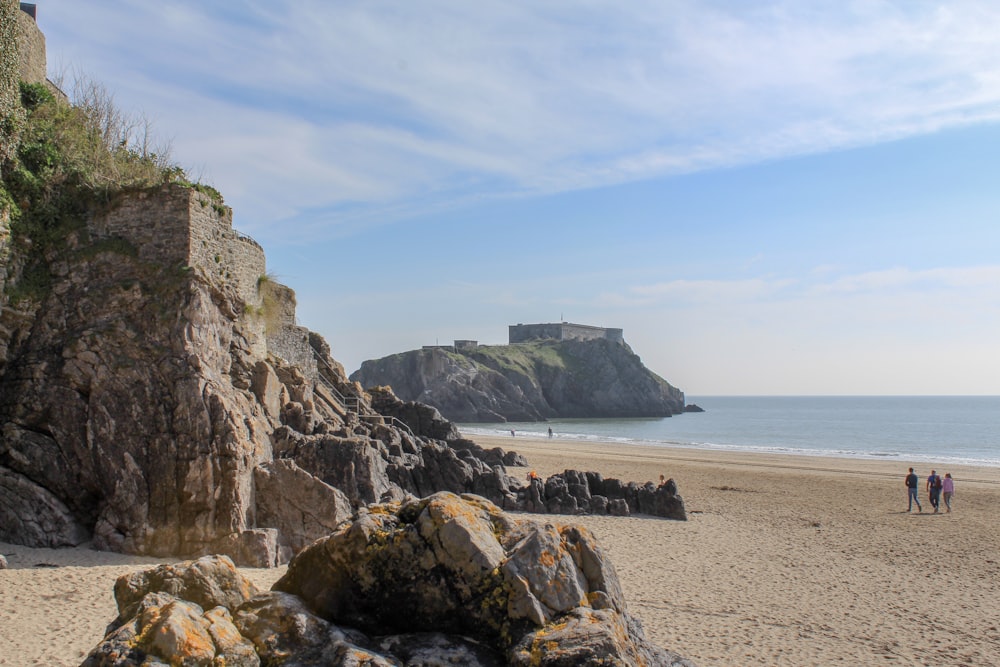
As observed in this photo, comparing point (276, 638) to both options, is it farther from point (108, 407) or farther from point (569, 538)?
point (108, 407)

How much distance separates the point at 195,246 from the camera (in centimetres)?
1427

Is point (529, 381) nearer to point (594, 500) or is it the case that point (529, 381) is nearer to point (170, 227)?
point (594, 500)

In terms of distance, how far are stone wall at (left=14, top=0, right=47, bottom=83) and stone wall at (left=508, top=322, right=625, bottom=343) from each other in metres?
122

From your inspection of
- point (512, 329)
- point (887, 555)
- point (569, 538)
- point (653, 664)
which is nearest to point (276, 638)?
point (569, 538)

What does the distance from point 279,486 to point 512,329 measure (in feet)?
426

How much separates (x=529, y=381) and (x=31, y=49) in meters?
94.8

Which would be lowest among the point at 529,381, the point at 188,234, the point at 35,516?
the point at 35,516

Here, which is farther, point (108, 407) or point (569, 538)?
point (108, 407)

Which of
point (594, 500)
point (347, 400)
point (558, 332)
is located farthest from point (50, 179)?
point (558, 332)

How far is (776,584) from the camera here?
12805 mm

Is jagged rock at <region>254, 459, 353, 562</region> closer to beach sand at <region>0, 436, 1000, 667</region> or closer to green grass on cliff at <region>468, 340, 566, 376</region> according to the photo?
beach sand at <region>0, 436, 1000, 667</region>

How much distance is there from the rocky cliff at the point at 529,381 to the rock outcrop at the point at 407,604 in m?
89.8

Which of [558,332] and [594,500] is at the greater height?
[558,332]

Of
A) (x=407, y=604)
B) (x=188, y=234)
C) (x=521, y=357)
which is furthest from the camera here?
(x=521, y=357)
